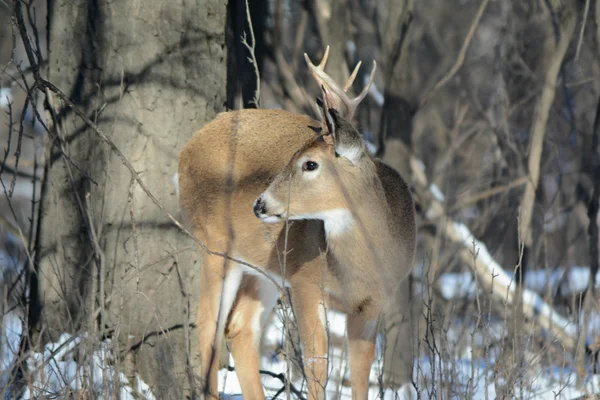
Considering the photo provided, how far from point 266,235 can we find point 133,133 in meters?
1.12

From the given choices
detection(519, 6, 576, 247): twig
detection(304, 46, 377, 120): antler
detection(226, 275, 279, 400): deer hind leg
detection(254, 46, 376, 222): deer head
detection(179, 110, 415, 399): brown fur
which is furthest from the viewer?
detection(519, 6, 576, 247): twig

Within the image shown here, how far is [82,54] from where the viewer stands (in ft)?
18.0

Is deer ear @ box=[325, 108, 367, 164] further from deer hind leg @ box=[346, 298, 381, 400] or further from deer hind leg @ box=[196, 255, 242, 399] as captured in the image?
deer hind leg @ box=[196, 255, 242, 399]

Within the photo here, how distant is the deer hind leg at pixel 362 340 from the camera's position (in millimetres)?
5004

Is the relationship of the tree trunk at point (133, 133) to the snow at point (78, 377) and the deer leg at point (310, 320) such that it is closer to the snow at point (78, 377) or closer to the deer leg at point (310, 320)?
the snow at point (78, 377)

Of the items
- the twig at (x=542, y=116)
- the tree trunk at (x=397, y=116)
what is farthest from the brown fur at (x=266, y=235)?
the twig at (x=542, y=116)

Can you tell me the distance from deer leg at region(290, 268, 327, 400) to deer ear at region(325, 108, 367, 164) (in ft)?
2.61

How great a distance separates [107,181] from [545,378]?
3.88 metres

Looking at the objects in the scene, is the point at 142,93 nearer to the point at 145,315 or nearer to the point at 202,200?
the point at 202,200

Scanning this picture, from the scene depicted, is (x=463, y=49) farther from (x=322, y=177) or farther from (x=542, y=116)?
(x=322, y=177)

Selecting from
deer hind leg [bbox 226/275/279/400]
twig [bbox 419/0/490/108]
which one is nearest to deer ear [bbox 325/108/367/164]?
deer hind leg [bbox 226/275/279/400]

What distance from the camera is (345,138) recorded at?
4.86m

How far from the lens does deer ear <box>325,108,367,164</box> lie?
4695mm

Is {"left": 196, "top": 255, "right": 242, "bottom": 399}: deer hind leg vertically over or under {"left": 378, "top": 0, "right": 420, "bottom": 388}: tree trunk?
under
